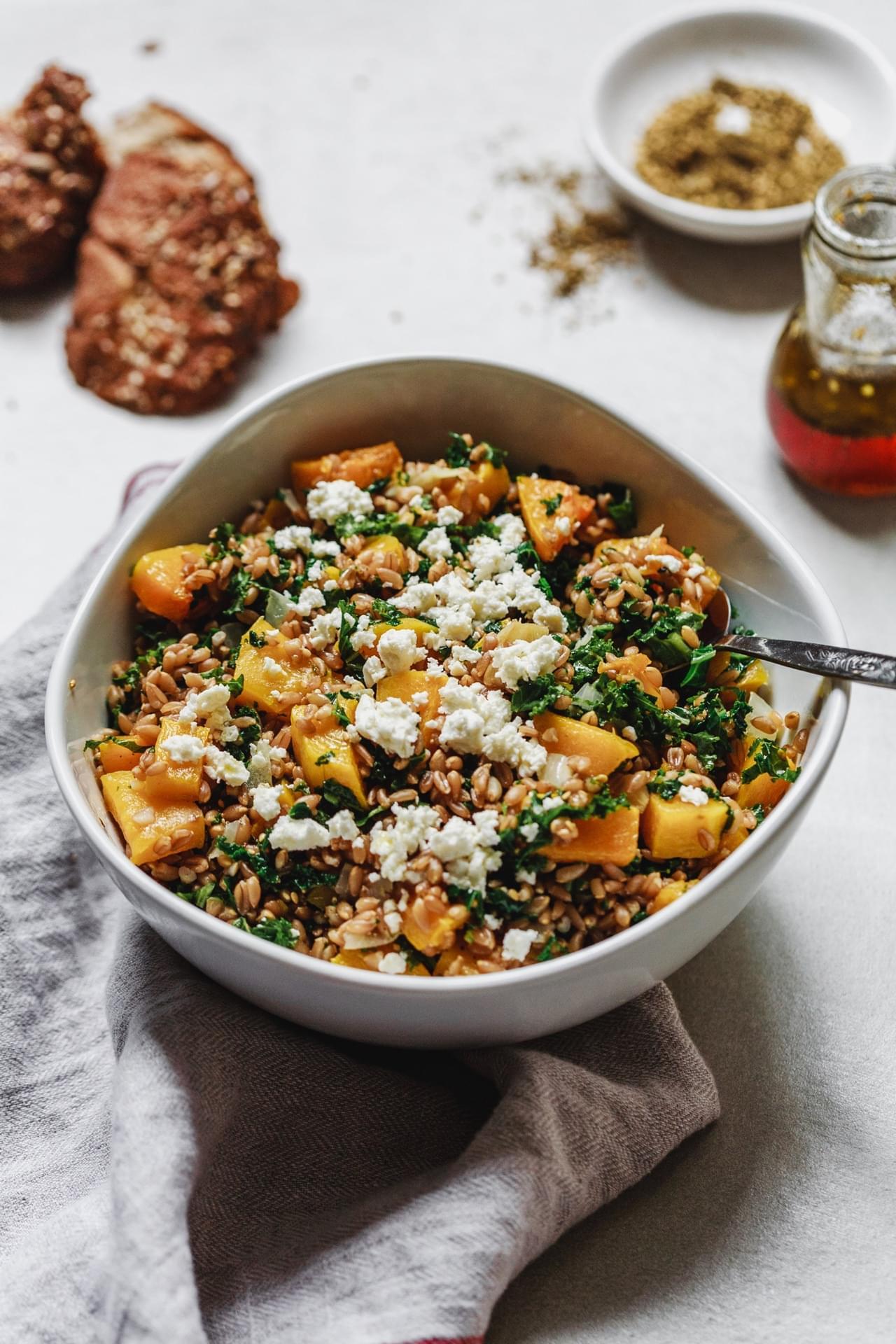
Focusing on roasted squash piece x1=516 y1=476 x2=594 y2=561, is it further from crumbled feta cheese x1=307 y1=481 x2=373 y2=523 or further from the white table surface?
crumbled feta cheese x1=307 y1=481 x2=373 y2=523

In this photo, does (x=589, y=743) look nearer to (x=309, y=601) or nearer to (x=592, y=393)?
(x=309, y=601)

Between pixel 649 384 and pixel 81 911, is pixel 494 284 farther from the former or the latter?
pixel 81 911

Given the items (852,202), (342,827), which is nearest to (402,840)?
(342,827)

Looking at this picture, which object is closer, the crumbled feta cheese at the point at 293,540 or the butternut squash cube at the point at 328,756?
the butternut squash cube at the point at 328,756

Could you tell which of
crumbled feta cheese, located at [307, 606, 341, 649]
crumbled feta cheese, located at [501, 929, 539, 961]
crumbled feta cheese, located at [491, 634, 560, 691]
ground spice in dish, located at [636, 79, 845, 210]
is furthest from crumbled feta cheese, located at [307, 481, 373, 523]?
ground spice in dish, located at [636, 79, 845, 210]

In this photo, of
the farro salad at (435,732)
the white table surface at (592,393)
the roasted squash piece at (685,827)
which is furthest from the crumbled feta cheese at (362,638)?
the white table surface at (592,393)

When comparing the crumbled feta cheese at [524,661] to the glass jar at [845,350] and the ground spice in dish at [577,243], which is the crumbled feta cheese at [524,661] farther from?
the ground spice in dish at [577,243]
